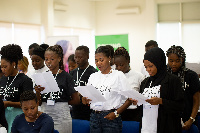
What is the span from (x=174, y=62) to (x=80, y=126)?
1242 millimetres

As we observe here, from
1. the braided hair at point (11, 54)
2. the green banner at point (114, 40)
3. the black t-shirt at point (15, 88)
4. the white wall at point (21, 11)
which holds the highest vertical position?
the white wall at point (21, 11)

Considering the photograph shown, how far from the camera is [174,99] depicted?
288cm

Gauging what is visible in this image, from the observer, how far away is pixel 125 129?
3486 millimetres

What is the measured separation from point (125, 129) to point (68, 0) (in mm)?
9398

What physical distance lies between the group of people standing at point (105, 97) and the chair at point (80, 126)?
0.74 feet

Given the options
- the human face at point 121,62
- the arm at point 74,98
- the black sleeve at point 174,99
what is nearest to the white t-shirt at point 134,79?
the human face at point 121,62

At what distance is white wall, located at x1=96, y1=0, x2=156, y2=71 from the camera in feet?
43.5

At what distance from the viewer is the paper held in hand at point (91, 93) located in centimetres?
319

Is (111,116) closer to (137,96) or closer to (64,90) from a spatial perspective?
(137,96)

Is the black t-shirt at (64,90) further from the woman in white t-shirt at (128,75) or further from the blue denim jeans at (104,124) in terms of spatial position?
the woman in white t-shirt at (128,75)

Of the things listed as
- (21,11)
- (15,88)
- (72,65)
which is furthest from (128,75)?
(21,11)

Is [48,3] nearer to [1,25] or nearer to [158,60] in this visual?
[1,25]

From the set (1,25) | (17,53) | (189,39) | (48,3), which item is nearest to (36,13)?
(48,3)

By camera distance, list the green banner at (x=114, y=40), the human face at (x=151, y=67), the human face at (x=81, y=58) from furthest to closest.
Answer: the green banner at (x=114, y=40) → the human face at (x=81, y=58) → the human face at (x=151, y=67)
